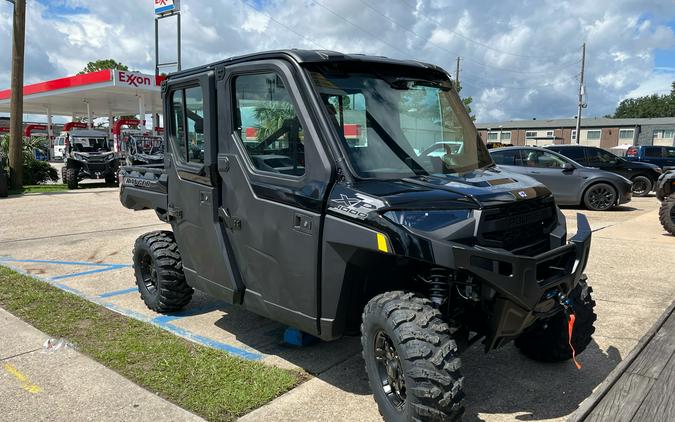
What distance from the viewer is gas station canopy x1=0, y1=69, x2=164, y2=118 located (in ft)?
94.7

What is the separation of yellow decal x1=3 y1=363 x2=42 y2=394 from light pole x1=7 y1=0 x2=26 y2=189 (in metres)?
16.1

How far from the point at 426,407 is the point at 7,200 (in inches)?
610

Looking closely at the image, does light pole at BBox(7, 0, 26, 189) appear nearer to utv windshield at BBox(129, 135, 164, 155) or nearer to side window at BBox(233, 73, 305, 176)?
utv windshield at BBox(129, 135, 164, 155)

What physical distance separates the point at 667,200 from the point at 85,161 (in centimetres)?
1781

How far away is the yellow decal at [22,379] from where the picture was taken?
3.47 metres

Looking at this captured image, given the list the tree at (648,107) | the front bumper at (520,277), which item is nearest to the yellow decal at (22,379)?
the front bumper at (520,277)

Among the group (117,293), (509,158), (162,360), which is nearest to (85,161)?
(509,158)

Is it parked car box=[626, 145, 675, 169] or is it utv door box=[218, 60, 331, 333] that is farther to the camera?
parked car box=[626, 145, 675, 169]

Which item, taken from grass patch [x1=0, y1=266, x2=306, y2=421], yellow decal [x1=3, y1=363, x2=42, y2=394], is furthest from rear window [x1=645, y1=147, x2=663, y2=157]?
yellow decal [x1=3, y1=363, x2=42, y2=394]

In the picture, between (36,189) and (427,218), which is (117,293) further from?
(36,189)

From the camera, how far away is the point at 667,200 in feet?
30.1

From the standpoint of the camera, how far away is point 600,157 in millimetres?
15609

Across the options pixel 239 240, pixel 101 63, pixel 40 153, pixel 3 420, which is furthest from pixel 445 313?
pixel 101 63

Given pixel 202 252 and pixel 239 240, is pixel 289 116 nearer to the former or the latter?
pixel 239 240
